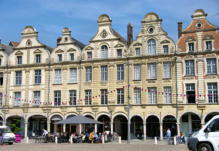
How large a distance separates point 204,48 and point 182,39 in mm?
2402

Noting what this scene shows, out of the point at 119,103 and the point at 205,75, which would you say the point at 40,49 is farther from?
the point at 205,75

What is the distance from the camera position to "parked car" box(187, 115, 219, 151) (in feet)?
49.8

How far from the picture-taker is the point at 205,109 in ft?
103

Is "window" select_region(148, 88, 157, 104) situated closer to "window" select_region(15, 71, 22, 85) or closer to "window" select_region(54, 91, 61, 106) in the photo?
"window" select_region(54, 91, 61, 106)

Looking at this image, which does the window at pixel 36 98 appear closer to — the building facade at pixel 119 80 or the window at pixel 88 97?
the building facade at pixel 119 80

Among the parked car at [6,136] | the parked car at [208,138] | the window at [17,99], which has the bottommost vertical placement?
the parked car at [6,136]

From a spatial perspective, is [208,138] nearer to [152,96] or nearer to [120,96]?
[152,96]

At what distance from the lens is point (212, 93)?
103ft

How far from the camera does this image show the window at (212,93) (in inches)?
1232

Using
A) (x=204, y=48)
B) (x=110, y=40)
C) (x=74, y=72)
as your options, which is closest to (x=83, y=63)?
(x=74, y=72)

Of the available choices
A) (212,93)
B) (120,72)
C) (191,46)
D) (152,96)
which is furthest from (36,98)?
(212,93)

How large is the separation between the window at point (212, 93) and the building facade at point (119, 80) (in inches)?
3.6

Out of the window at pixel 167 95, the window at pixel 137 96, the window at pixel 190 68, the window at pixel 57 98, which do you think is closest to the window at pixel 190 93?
the window at pixel 190 68

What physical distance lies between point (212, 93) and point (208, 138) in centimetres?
1705
